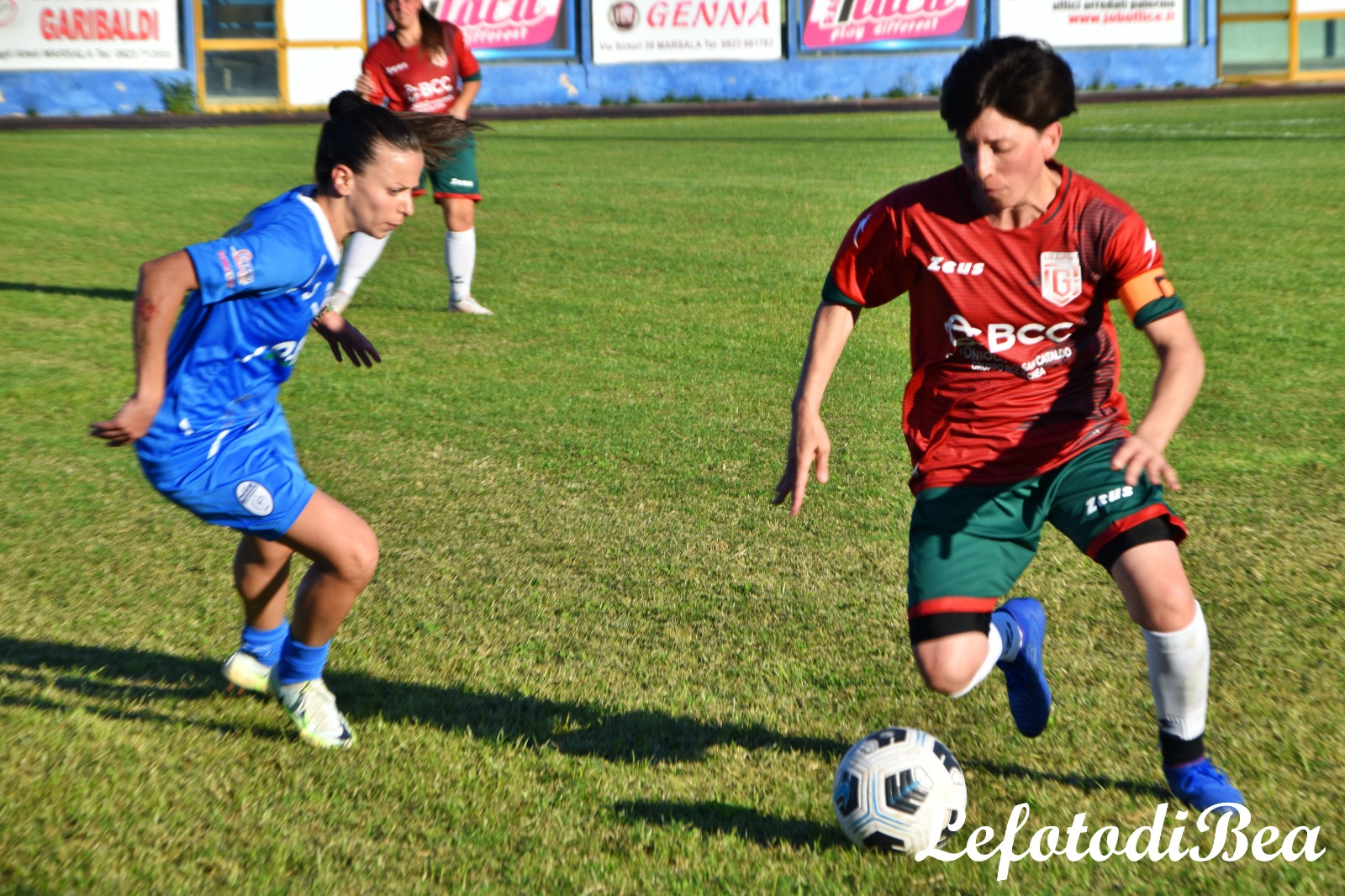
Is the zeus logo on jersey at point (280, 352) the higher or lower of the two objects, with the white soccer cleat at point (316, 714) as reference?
higher

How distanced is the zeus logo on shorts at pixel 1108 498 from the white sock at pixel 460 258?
20.4 ft

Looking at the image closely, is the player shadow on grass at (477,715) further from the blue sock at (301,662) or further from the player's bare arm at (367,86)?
the player's bare arm at (367,86)

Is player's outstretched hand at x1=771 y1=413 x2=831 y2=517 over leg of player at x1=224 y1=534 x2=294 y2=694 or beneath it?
over

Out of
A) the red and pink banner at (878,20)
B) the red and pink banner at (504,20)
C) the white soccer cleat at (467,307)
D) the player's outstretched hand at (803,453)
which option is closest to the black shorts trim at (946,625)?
the player's outstretched hand at (803,453)

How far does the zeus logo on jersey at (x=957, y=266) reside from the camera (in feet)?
9.90

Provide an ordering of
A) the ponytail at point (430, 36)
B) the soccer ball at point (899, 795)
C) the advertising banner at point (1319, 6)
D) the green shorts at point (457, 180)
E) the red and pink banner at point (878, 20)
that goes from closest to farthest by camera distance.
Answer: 1. the soccer ball at point (899, 795)
2. the ponytail at point (430, 36)
3. the green shorts at point (457, 180)
4. the advertising banner at point (1319, 6)
5. the red and pink banner at point (878, 20)

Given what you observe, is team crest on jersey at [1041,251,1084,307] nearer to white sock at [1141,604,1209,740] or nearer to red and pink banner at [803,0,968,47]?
white sock at [1141,604,1209,740]

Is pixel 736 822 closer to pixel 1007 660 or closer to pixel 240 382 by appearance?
pixel 1007 660

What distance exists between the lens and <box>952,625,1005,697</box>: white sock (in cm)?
297

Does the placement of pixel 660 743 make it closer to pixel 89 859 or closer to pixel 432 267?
pixel 89 859

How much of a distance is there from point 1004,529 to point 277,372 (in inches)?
69.8

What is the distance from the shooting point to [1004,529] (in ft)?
9.97

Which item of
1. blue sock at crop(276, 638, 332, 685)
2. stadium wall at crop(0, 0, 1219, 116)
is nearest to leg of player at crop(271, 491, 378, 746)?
blue sock at crop(276, 638, 332, 685)

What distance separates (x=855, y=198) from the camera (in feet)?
43.9
